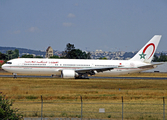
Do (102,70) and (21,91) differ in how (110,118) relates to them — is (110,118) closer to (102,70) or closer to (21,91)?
(21,91)

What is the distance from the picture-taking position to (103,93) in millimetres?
32688

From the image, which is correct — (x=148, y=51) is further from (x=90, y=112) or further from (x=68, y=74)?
(x=90, y=112)

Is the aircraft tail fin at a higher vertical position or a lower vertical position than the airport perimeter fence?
higher

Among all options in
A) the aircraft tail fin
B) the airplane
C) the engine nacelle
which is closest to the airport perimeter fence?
the engine nacelle

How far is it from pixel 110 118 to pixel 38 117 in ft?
16.3

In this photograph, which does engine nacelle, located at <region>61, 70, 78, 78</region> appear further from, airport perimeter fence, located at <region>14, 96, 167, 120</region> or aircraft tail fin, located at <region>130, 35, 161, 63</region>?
airport perimeter fence, located at <region>14, 96, 167, 120</region>

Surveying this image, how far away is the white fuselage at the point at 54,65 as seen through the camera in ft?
161

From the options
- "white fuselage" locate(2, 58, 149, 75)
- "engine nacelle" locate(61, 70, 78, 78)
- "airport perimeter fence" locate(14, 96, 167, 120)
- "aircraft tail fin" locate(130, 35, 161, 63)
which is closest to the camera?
"airport perimeter fence" locate(14, 96, 167, 120)

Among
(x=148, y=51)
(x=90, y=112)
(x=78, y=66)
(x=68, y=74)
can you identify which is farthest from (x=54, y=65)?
(x=90, y=112)

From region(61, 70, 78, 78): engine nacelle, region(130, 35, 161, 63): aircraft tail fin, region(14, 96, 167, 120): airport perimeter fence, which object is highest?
region(130, 35, 161, 63): aircraft tail fin

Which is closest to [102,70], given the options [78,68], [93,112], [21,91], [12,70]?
[78,68]

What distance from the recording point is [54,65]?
50062 mm

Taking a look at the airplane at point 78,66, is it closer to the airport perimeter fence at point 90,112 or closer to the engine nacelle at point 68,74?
the engine nacelle at point 68,74

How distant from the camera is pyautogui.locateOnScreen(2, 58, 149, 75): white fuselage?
49.0 meters
